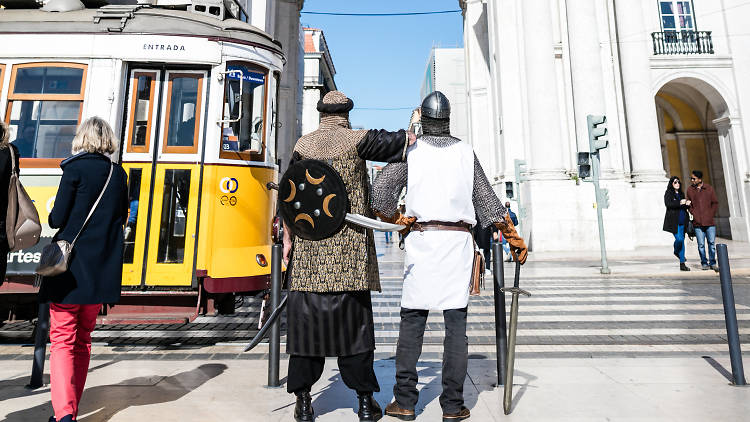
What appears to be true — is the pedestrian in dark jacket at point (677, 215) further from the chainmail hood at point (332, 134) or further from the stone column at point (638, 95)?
the chainmail hood at point (332, 134)

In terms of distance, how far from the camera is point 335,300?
2.51 metres

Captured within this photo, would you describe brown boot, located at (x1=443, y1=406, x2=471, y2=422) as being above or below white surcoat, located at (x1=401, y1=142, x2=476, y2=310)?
below

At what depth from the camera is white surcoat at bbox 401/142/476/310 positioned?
2.51 m

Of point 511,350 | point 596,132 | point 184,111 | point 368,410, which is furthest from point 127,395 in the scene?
point 596,132

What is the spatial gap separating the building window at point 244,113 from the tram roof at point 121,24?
1.34 feet

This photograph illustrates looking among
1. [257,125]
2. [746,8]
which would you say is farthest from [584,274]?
[746,8]

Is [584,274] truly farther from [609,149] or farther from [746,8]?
[746,8]

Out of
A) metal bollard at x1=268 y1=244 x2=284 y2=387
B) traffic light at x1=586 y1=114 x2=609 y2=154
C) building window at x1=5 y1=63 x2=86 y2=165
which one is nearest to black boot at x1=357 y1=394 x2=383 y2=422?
metal bollard at x1=268 y1=244 x2=284 y2=387

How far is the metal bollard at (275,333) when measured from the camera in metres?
3.12

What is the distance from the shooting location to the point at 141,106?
A: 4.73m

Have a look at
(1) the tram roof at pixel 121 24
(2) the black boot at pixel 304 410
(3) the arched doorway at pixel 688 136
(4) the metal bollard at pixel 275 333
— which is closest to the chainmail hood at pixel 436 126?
(4) the metal bollard at pixel 275 333

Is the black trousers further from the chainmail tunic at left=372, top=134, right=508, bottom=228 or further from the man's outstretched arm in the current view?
the man's outstretched arm

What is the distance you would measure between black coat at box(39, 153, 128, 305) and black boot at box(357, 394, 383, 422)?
155 cm

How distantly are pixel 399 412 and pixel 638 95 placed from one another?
1958cm
